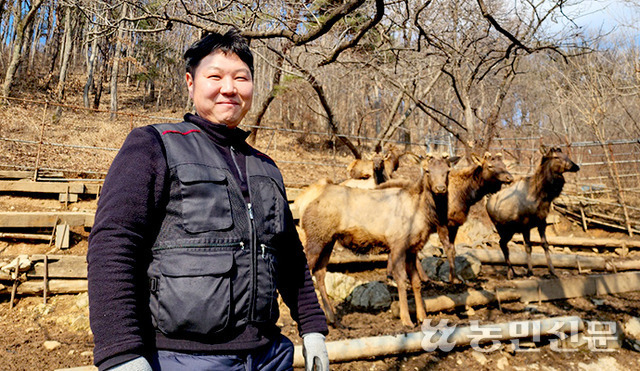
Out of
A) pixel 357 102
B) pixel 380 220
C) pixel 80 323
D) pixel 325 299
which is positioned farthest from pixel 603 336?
pixel 357 102

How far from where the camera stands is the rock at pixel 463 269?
8609mm

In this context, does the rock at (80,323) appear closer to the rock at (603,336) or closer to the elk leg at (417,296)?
the elk leg at (417,296)

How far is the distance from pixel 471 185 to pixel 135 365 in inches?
317

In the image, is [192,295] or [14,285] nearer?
[192,295]

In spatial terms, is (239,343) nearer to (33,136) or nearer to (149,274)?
(149,274)

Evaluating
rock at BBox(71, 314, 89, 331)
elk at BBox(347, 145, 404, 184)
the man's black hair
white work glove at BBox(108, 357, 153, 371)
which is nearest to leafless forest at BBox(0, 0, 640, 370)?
rock at BBox(71, 314, 89, 331)

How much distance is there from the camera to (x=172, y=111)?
27.7m

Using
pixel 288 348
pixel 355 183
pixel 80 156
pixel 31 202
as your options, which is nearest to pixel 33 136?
pixel 80 156

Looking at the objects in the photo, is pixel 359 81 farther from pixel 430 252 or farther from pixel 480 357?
pixel 480 357

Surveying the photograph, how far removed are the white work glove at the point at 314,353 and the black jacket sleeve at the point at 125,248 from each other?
77cm

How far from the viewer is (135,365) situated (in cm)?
121

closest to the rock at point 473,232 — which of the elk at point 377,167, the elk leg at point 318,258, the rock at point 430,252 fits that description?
the rock at point 430,252

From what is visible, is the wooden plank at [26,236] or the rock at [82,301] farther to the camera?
the wooden plank at [26,236]

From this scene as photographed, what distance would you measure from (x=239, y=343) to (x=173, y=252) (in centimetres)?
42
